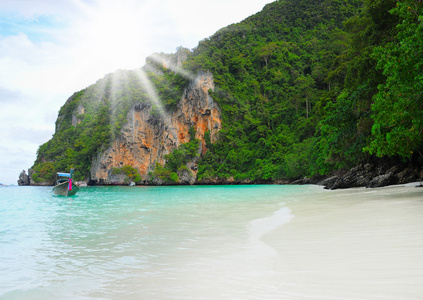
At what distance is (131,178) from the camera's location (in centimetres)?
6831

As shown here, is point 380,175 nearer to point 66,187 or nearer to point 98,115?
point 66,187

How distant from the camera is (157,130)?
72.4m

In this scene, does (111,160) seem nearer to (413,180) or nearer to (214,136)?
(214,136)

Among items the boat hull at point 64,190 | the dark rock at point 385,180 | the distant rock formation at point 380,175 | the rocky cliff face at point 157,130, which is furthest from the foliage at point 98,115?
the dark rock at point 385,180

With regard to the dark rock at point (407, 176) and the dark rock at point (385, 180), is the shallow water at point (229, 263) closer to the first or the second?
the dark rock at point (385, 180)

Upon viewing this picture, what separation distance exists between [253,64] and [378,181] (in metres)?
74.1

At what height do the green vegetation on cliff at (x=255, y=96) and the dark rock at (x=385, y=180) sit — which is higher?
the green vegetation on cliff at (x=255, y=96)

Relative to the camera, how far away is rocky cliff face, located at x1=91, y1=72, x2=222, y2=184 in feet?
230

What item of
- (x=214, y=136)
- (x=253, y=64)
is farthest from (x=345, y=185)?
(x=253, y=64)

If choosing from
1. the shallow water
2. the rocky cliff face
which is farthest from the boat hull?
the rocky cliff face

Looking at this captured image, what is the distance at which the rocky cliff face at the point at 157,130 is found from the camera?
70000 millimetres

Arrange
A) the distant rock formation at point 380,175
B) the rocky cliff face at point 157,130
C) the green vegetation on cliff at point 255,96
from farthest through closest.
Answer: the rocky cliff face at point 157,130 < the green vegetation on cliff at point 255,96 < the distant rock formation at point 380,175

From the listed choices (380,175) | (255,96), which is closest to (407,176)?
(380,175)

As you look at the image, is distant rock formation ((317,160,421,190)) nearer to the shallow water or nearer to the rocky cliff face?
the shallow water
